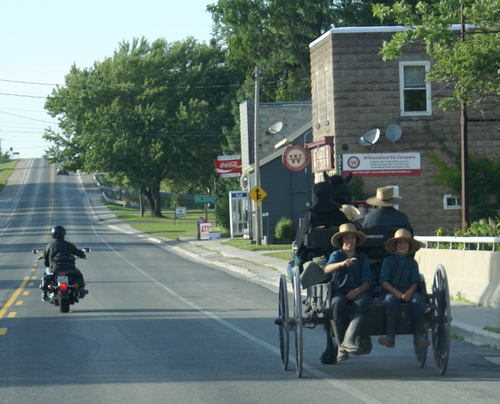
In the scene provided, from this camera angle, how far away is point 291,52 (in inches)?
2303

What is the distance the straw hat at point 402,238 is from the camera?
31.7ft

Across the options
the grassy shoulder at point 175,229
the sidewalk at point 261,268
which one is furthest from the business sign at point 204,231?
the grassy shoulder at point 175,229

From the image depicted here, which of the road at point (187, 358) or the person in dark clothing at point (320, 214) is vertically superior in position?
the person in dark clothing at point (320, 214)

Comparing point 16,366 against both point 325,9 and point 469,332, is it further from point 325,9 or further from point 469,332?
point 325,9

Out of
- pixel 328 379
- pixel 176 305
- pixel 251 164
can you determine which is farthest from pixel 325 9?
pixel 328 379

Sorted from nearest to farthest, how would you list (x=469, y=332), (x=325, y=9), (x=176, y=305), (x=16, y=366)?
(x=16, y=366)
(x=469, y=332)
(x=176, y=305)
(x=325, y=9)

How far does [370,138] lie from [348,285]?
20668 millimetres

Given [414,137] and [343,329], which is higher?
[414,137]

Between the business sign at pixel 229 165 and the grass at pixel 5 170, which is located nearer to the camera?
the business sign at pixel 229 165

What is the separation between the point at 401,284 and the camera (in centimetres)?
960

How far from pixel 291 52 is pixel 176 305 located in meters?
41.5

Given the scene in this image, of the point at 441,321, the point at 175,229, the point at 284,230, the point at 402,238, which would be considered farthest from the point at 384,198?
the point at 175,229

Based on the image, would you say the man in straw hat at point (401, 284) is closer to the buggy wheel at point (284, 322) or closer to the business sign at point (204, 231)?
the buggy wheel at point (284, 322)

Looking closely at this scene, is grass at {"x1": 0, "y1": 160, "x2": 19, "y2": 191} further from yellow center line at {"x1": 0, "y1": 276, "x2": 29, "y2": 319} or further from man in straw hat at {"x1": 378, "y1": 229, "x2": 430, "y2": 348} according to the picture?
man in straw hat at {"x1": 378, "y1": 229, "x2": 430, "y2": 348}
